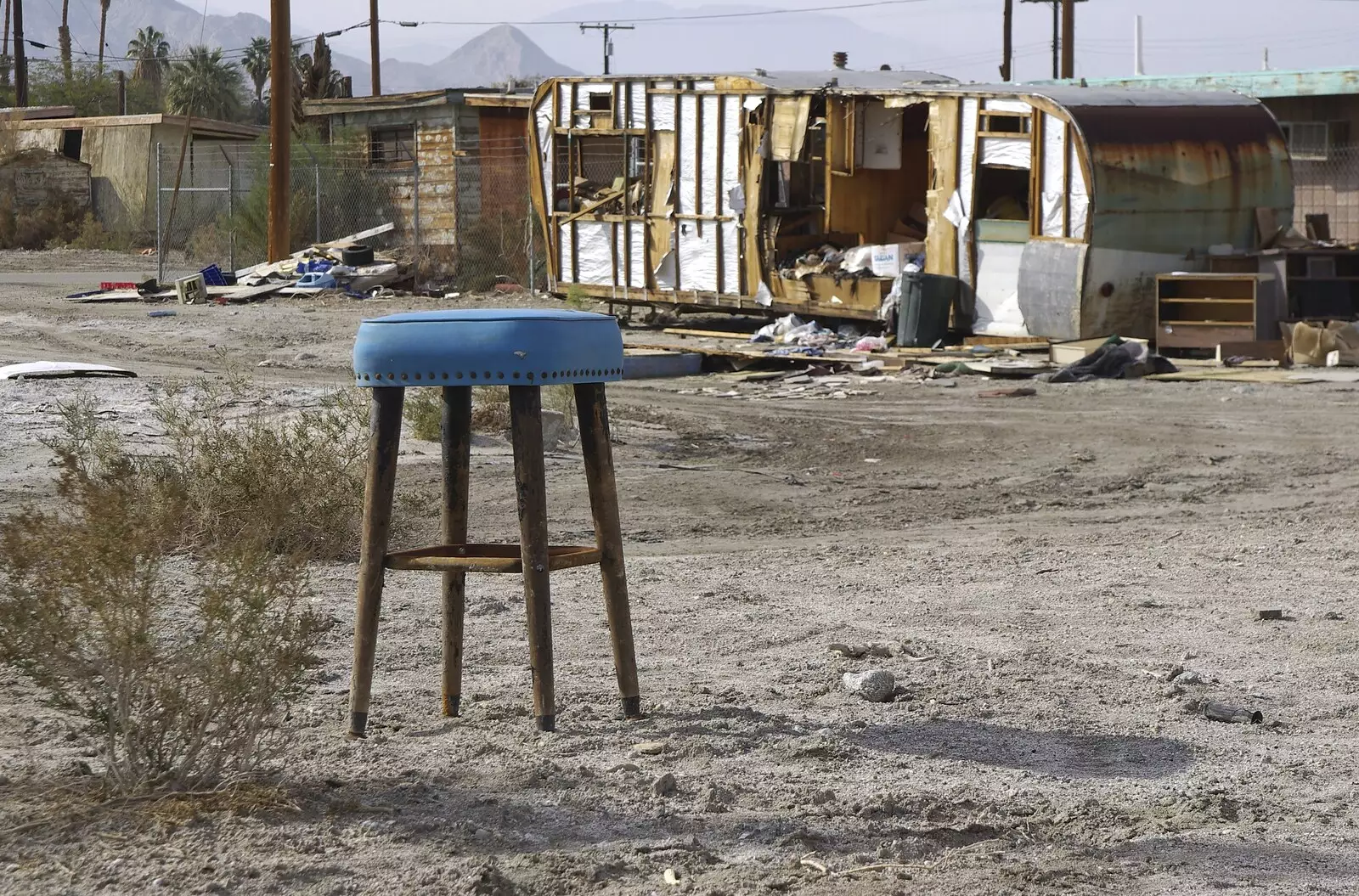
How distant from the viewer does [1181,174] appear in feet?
61.6

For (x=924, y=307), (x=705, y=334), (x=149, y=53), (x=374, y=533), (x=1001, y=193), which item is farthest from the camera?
(x=149, y=53)

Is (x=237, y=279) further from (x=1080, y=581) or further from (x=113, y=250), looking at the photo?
(x=1080, y=581)

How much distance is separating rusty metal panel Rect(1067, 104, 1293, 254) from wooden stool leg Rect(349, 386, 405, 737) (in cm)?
1452

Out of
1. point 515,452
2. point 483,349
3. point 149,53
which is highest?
point 149,53

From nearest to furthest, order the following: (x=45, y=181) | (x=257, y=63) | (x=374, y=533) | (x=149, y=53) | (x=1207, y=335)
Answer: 1. (x=374, y=533)
2. (x=1207, y=335)
3. (x=45, y=181)
4. (x=257, y=63)
5. (x=149, y=53)

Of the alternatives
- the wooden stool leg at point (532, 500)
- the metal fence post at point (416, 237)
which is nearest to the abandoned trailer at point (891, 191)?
the metal fence post at point (416, 237)

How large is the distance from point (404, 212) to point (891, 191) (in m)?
13.5

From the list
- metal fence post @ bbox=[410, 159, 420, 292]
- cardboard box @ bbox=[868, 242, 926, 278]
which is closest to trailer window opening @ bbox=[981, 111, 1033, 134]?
cardboard box @ bbox=[868, 242, 926, 278]

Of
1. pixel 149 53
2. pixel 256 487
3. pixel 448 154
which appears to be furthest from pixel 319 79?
pixel 149 53

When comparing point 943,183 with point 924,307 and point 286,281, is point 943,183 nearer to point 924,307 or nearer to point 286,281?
point 924,307

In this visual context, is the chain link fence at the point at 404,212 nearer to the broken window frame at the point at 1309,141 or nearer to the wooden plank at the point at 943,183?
the wooden plank at the point at 943,183

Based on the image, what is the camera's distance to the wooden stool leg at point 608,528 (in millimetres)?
4793

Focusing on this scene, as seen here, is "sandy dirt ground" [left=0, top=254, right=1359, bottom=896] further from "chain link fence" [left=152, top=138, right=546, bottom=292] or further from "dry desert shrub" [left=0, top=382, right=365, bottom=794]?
"chain link fence" [left=152, top=138, right=546, bottom=292]

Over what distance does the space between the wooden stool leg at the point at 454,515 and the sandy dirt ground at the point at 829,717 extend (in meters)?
0.13
